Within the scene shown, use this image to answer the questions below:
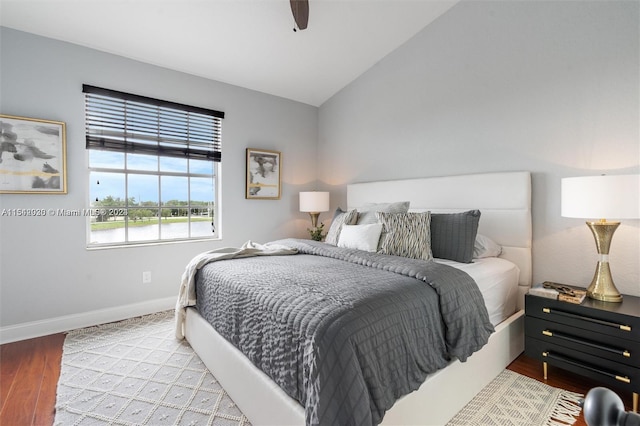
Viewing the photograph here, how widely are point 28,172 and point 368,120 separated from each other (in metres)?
3.46

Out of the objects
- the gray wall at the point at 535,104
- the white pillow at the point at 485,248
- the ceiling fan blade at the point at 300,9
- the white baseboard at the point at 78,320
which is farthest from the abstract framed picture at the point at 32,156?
the white pillow at the point at 485,248

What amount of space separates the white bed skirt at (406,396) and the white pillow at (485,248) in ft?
1.67

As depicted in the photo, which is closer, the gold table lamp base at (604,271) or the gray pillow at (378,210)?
the gold table lamp base at (604,271)

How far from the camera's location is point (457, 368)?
5.47ft

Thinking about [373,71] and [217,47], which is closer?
[217,47]

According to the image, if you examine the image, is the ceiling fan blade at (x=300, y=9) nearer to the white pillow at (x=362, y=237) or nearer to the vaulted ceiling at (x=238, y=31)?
the vaulted ceiling at (x=238, y=31)

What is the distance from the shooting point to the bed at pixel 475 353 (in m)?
1.44

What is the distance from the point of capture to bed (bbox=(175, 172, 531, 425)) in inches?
56.9

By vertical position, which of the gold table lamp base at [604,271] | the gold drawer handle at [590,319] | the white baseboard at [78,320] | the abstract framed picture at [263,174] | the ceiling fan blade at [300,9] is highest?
the ceiling fan blade at [300,9]

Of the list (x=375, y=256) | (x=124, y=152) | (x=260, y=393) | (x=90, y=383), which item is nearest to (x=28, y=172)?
(x=124, y=152)

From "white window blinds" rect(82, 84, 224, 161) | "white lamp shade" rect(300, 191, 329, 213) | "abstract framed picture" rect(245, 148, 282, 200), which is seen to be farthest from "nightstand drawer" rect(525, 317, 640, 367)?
"white window blinds" rect(82, 84, 224, 161)

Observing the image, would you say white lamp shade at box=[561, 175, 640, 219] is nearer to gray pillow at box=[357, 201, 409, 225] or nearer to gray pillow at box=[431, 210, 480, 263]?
gray pillow at box=[431, 210, 480, 263]

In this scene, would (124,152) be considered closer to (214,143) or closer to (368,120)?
(214,143)

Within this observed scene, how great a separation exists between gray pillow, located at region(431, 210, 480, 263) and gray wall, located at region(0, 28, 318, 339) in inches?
93.8
